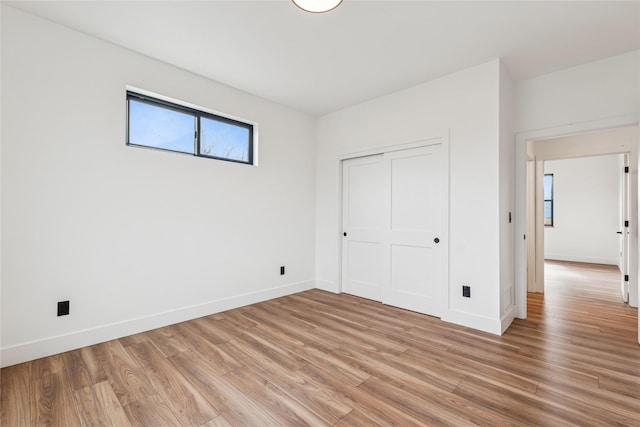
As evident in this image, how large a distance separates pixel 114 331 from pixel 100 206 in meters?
Result: 1.17

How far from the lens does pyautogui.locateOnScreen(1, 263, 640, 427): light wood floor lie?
5.43ft

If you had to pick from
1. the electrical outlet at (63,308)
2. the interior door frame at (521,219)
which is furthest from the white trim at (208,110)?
the interior door frame at (521,219)

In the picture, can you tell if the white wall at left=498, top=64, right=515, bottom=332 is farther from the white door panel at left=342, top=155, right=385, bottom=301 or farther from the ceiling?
the white door panel at left=342, top=155, right=385, bottom=301

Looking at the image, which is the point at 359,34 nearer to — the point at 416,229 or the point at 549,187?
the point at 416,229

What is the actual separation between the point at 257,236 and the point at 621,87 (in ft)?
13.8

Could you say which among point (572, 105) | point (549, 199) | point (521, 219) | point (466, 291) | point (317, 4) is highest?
point (317, 4)

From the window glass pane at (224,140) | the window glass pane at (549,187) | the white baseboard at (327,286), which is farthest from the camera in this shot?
the window glass pane at (549,187)

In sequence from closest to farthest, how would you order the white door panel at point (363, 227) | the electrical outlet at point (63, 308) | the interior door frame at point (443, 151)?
the electrical outlet at point (63, 308) → the interior door frame at point (443, 151) → the white door panel at point (363, 227)

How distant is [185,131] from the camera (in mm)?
3268

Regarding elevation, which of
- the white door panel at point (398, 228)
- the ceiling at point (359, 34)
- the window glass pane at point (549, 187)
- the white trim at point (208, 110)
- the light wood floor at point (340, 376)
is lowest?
the light wood floor at point (340, 376)

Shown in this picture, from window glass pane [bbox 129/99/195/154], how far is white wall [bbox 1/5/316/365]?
15 cm

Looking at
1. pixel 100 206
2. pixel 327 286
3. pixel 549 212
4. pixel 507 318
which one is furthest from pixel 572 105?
pixel 549 212

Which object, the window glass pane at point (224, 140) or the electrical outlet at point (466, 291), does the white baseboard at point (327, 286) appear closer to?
the electrical outlet at point (466, 291)

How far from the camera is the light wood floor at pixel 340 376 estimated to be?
5.43ft
